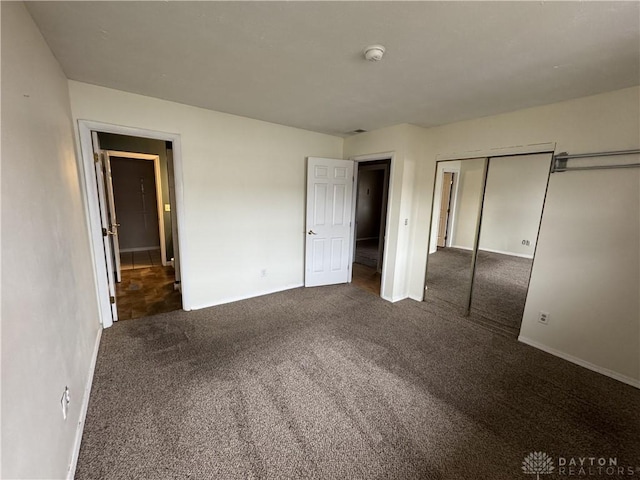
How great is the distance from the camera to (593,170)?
2270 millimetres

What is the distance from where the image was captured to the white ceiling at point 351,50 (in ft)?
4.44

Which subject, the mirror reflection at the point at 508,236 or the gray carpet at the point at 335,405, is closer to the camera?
the gray carpet at the point at 335,405

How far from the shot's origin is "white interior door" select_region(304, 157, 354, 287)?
12.7 feet

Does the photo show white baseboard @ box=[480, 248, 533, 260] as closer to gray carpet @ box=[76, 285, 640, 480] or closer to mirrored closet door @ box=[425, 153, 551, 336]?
mirrored closet door @ box=[425, 153, 551, 336]

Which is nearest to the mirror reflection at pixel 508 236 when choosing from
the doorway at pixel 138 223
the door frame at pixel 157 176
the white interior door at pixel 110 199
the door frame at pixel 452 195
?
the door frame at pixel 452 195

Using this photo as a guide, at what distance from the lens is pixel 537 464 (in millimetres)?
1508

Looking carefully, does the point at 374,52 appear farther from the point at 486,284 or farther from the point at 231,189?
the point at 486,284

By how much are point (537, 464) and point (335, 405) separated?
1.17 meters

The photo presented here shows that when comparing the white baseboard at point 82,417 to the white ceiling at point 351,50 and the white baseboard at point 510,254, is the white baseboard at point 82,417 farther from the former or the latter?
the white baseboard at point 510,254

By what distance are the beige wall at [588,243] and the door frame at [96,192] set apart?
11.3 feet

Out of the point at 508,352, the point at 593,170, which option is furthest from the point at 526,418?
the point at 593,170

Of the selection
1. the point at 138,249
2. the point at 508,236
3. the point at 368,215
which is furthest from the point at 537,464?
the point at 138,249

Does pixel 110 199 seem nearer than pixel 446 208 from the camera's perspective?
No

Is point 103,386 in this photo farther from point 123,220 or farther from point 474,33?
point 123,220
